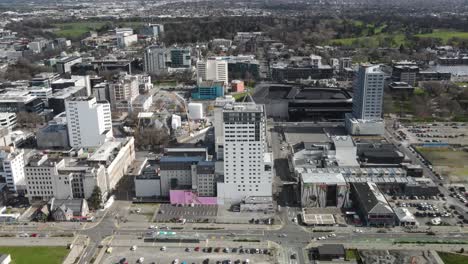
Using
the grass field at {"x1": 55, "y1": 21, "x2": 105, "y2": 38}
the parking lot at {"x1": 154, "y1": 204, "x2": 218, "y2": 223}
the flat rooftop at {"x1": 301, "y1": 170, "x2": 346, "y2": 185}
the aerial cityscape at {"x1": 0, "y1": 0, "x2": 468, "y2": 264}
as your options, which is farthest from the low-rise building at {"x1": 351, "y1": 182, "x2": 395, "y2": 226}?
the grass field at {"x1": 55, "y1": 21, "x2": 105, "y2": 38}

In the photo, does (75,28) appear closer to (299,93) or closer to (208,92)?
(208,92)

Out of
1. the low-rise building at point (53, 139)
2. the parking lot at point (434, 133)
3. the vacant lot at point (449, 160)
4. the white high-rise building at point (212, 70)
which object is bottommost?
the vacant lot at point (449, 160)

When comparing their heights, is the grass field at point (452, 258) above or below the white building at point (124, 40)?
below

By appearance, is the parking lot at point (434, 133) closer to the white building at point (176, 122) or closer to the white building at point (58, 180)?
the white building at point (176, 122)

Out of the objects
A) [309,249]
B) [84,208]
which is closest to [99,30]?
[84,208]

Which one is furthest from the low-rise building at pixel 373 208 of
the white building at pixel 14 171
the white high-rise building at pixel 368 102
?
the white building at pixel 14 171

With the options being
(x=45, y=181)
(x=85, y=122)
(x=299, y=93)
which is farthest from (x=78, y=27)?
(x=45, y=181)

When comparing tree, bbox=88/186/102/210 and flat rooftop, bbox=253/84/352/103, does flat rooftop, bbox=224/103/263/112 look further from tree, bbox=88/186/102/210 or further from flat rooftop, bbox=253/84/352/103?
flat rooftop, bbox=253/84/352/103
